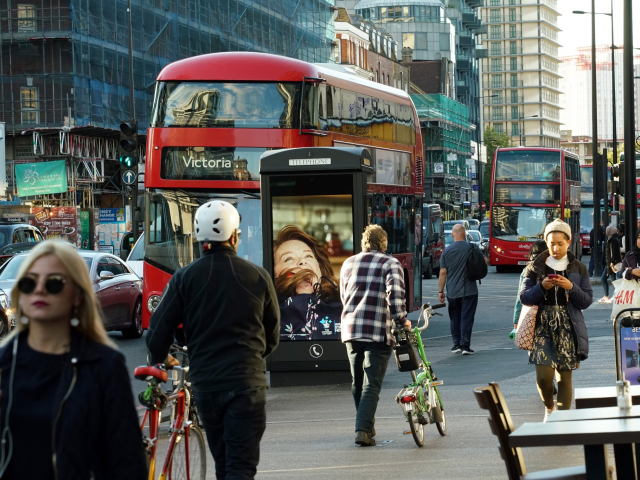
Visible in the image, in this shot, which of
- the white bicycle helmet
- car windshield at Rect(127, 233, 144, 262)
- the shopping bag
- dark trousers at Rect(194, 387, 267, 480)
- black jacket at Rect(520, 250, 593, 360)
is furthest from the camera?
car windshield at Rect(127, 233, 144, 262)

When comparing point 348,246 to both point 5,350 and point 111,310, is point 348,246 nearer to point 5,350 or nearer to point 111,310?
point 111,310

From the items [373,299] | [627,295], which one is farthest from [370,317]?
[627,295]

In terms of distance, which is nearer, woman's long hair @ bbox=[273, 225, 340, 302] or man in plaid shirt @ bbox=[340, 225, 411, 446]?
man in plaid shirt @ bbox=[340, 225, 411, 446]

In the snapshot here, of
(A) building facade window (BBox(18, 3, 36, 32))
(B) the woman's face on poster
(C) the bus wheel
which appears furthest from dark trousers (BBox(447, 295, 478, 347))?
(A) building facade window (BBox(18, 3, 36, 32))

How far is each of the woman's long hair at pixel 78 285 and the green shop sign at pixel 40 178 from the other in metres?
44.4

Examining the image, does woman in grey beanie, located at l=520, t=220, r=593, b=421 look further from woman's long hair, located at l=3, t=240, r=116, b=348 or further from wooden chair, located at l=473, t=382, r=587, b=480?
woman's long hair, located at l=3, t=240, r=116, b=348

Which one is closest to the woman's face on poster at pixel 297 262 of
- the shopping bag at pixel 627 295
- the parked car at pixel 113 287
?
the shopping bag at pixel 627 295

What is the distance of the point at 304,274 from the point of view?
45.2ft

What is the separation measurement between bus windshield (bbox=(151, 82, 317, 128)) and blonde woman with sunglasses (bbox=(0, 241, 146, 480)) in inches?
543

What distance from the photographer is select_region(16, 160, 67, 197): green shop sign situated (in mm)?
47000

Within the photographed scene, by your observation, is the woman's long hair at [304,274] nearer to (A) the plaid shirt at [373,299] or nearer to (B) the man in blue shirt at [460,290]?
(B) the man in blue shirt at [460,290]

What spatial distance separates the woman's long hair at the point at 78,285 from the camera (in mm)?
3385

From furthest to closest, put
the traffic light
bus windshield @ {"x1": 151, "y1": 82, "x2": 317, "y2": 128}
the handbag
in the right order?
the traffic light, bus windshield @ {"x1": 151, "y1": 82, "x2": 317, "y2": 128}, the handbag

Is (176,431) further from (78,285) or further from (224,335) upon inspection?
(78,285)
